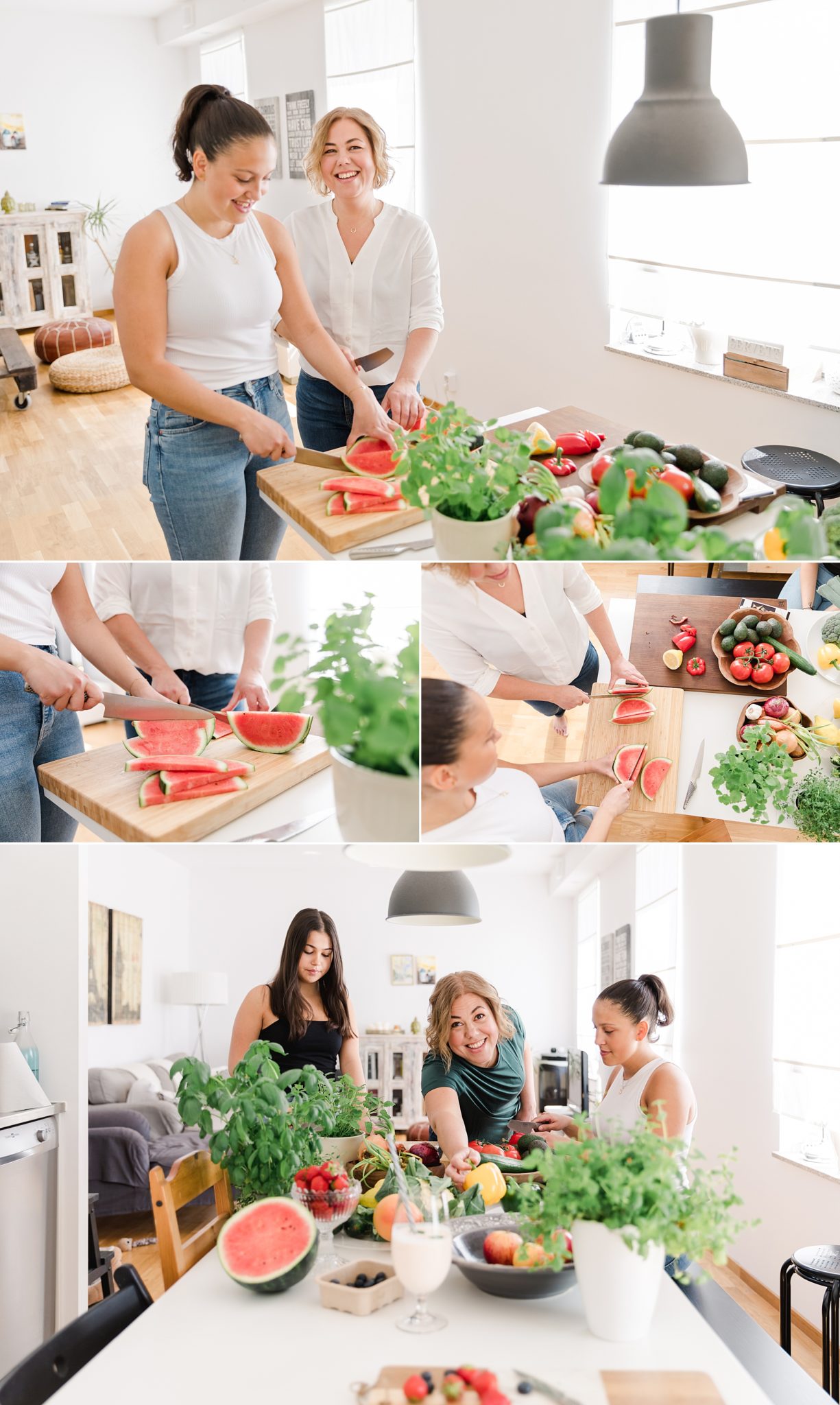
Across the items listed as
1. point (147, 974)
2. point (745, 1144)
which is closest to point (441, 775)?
point (147, 974)

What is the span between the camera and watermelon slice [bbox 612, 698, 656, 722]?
1632mm

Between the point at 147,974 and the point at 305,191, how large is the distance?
→ 3.66m

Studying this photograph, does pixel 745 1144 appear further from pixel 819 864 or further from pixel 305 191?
pixel 305 191

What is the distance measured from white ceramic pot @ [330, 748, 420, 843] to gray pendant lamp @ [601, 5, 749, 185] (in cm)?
229

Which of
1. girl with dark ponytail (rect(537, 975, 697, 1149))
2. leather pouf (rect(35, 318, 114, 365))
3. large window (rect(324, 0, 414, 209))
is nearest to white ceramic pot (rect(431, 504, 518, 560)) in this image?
girl with dark ponytail (rect(537, 975, 697, 1149))

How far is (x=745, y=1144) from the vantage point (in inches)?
124

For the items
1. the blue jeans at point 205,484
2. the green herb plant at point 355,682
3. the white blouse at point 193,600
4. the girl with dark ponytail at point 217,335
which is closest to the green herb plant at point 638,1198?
the green herb plant at point 355,682

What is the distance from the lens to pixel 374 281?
2.87 meters

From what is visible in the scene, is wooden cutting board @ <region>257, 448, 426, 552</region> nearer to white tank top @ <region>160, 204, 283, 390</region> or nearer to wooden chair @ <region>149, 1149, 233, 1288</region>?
white tank top @ <region>160, 204, 283, 390</region>

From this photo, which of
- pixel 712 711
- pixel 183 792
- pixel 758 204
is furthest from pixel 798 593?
pixel 758 204

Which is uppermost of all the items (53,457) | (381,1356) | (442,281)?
(442,281)

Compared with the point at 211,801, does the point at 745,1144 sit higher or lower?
lower

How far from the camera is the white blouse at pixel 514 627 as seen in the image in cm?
157

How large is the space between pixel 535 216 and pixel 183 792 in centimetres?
434
